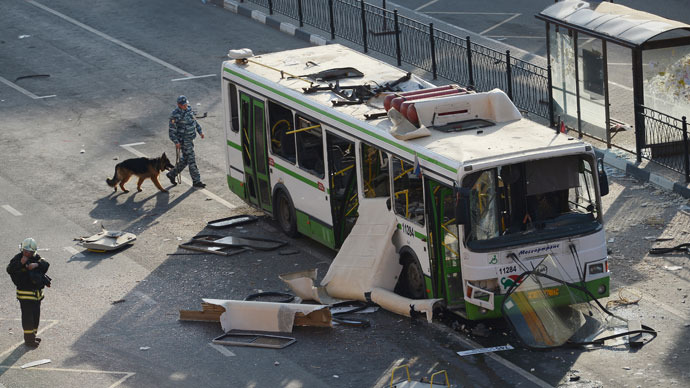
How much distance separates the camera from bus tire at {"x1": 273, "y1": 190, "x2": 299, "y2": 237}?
18.4 m

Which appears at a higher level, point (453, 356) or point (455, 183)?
point (455, 183)

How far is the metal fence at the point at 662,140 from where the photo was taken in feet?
66.3

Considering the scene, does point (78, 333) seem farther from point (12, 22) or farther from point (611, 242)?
point (12, 22)

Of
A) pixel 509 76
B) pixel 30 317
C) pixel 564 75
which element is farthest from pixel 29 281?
pixel 509 76

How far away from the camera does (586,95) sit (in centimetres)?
2200

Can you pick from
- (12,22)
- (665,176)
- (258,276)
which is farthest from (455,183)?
(12,22)

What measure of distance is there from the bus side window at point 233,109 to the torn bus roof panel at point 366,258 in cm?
411

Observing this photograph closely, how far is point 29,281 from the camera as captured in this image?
48.6ft

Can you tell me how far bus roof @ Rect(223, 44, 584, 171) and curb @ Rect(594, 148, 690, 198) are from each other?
14.3 feet

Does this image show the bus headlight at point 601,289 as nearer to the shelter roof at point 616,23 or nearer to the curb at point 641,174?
the curb at point 641,174

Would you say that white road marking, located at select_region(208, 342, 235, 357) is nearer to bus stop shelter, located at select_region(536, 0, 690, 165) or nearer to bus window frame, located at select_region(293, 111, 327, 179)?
bus window frame, located at select_region(293, 111, 327, 179)

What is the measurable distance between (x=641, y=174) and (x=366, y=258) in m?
6.45

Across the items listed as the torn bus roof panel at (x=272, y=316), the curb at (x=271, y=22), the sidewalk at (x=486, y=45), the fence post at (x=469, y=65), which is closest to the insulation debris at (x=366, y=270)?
the torn bus roof panel at (x=272, y=316)

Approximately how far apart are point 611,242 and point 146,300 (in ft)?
21.0
